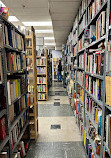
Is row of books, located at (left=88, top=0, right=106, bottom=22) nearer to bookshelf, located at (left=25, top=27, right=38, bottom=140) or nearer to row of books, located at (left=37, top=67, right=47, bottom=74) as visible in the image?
bookshelf, located at (left=25, top=27, right=38, bottom=140)

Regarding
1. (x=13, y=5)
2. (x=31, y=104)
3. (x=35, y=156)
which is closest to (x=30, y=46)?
(x=31, y=104)

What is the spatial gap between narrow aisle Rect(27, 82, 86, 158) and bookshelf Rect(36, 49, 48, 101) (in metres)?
1.25

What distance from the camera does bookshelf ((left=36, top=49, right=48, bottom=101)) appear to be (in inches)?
198

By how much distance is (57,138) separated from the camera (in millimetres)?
2631

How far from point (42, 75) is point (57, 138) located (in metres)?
2.97

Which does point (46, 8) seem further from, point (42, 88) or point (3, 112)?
point (3, 112)

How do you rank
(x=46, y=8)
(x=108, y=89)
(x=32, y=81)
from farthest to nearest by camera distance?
(x=46, y=8), (x=32, y=81), (x=108, y=89)

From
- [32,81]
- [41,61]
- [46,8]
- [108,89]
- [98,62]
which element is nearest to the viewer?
[108,89]

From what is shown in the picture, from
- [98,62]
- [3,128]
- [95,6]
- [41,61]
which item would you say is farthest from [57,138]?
[41,61]

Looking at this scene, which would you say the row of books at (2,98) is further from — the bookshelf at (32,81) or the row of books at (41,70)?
the row of books at (41,70)

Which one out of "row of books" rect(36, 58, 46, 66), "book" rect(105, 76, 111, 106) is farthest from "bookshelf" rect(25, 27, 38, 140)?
"row of books" rect(36, 58, 46, 66)

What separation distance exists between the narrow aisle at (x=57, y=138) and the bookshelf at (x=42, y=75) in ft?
4.11

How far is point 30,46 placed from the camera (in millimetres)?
2461

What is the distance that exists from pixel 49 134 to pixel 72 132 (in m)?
0.52
